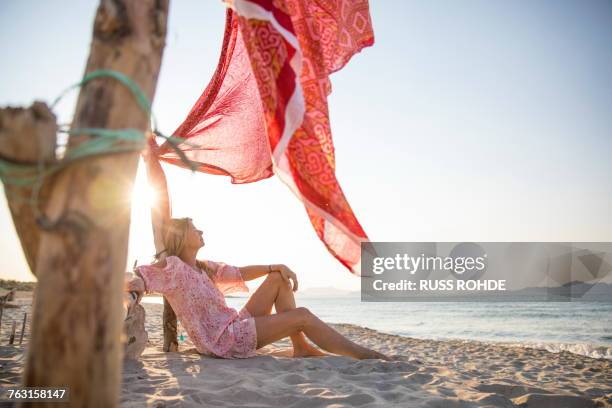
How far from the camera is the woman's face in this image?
3.63 metres

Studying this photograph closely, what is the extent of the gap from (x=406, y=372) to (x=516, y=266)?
125 ft

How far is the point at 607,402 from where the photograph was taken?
114 inches

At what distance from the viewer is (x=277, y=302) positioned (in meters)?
4.11

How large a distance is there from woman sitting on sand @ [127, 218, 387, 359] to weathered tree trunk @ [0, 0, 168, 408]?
233 centimetres

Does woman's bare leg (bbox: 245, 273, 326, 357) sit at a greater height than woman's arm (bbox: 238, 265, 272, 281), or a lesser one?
lesser

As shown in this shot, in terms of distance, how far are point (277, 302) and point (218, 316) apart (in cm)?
65

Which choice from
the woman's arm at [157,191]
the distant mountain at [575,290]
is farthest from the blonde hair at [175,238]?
the distant mountain at [575,290]

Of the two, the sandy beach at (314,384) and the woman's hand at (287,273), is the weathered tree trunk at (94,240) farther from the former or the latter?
the woman's hand at (287,273)

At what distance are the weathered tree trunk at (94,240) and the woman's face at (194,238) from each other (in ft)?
7.84

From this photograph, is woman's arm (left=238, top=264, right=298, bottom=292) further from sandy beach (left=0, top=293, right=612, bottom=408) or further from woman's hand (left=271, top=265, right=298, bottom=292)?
sandy beach (left=0, top=293, right=612, bottom=408)

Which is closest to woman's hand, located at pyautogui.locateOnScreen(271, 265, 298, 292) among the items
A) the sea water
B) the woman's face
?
the woman's face

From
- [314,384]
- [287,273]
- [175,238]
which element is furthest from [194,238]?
[314,384]

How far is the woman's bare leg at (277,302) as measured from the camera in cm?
395

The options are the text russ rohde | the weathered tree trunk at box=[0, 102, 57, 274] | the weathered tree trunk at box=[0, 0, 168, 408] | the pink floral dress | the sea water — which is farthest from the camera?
the text russ rohde
